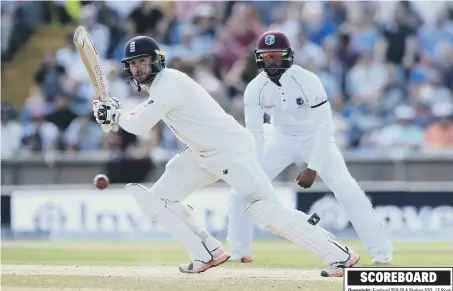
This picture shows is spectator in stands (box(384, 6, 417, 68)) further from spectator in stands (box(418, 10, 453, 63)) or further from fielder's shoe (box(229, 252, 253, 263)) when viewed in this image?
fielder's shoe (box(229, 252, 253, 263))

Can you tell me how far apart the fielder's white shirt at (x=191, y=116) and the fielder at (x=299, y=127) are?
1.32 metres

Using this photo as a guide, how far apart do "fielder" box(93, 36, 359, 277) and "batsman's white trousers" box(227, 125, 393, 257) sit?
4.40ft

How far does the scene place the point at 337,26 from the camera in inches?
700

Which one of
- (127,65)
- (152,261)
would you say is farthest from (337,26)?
(127,65)

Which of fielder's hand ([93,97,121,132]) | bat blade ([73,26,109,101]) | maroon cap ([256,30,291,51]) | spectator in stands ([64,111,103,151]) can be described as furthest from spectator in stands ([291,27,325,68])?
fielder's hand ([93,97,121,132])

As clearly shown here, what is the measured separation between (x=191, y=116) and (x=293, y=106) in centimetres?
180

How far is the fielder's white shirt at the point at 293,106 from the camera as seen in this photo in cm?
988

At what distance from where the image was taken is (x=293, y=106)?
10148 mm

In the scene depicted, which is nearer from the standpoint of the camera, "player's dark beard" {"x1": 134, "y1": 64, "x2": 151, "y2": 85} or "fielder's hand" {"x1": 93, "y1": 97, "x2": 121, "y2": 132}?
"fielder's hand" {"x1": 93, "y1": 97, "x2": 121, "y2": 132}

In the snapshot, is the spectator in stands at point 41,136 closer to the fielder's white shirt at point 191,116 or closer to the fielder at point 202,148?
the fielder at point 202,148

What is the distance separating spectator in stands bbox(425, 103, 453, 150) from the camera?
52.2 feet
